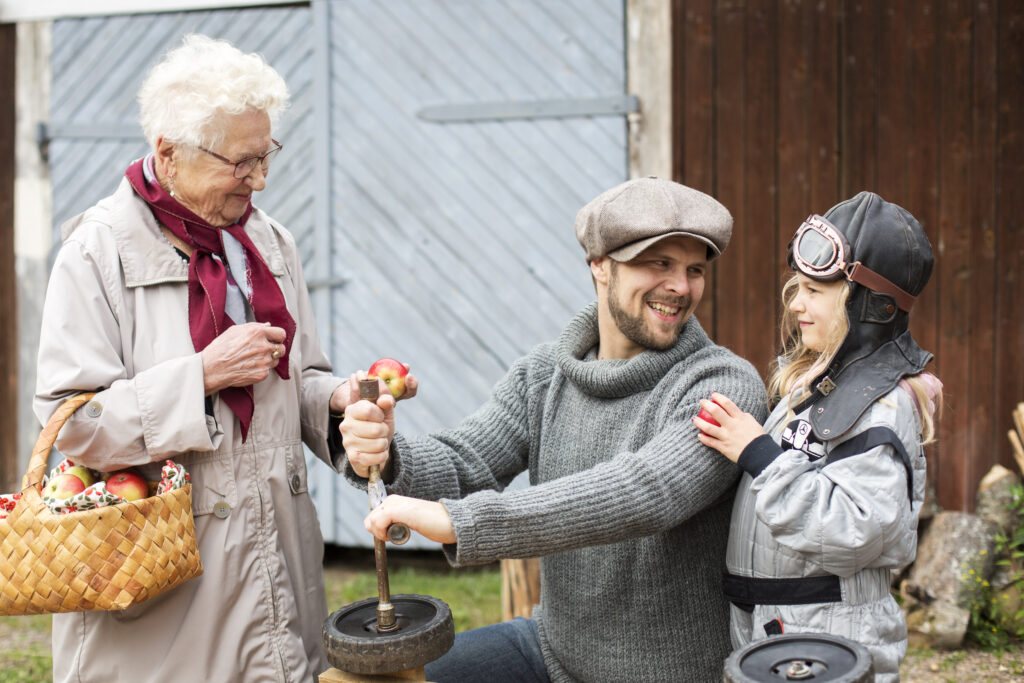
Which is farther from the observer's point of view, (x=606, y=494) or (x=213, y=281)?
(x=213, y=281)

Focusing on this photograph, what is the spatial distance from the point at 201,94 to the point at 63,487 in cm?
92

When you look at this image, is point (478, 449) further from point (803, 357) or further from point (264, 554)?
point (803, 357)

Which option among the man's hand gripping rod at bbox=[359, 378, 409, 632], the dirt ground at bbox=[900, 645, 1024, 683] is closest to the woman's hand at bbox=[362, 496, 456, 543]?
the man's hand gripping rod at bbox=[359, 378, 409, 632]

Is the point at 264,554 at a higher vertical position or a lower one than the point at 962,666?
higher

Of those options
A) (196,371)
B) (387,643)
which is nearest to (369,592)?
(196,371)

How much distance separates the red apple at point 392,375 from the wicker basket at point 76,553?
540mm

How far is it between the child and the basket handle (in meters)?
1.32

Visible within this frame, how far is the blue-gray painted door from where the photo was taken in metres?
4.72

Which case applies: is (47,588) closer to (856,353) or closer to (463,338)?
(856,353)

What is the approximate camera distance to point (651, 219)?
2.06 metres

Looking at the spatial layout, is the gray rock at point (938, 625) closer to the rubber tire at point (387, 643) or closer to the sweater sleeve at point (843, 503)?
the sweater sleeve at point (843, 503)

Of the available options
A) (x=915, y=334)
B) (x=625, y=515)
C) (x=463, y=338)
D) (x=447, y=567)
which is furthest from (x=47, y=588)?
(x=915, y=334)

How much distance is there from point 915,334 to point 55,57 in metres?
4.82

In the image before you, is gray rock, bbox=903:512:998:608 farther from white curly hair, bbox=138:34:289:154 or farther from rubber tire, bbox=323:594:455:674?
white curly hair, bbox=138:34:289:154
